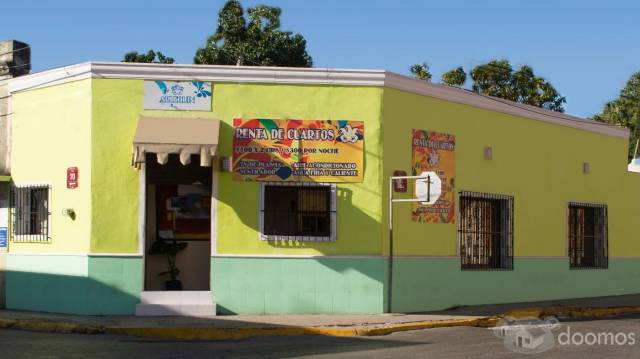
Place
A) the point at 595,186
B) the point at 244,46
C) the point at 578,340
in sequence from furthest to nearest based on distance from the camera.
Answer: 1. the point at 244,46
2. the point at 595,186
3. the point at 578,340

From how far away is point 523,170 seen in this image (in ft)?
63.8

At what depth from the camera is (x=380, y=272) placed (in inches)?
642

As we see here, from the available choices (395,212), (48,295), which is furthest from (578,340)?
(48,295)

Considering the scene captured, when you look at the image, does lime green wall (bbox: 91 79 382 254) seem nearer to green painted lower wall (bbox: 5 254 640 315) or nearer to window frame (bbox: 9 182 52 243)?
green painted lower wall (bbox: 5 254 640 315)

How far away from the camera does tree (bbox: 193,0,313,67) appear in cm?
3525

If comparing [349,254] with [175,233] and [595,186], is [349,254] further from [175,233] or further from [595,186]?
[595,186]

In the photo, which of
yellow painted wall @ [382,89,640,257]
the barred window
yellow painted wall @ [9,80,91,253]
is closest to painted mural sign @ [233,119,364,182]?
the barred window

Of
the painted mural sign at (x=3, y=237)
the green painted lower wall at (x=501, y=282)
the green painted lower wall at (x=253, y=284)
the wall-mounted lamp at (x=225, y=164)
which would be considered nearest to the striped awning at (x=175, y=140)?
the wall-mounted lamp at (x=225, y=164)

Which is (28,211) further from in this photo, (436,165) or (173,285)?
(436,165)

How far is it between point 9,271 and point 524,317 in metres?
10.1

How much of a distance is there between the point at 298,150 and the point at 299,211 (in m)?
1.20

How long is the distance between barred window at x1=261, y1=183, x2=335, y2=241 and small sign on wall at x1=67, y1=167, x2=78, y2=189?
3.55 m

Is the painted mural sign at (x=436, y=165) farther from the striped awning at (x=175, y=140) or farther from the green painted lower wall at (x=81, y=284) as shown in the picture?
the green painted lower wall at (x=81, y=284)

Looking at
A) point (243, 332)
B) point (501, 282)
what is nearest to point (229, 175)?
point (243, 332)
